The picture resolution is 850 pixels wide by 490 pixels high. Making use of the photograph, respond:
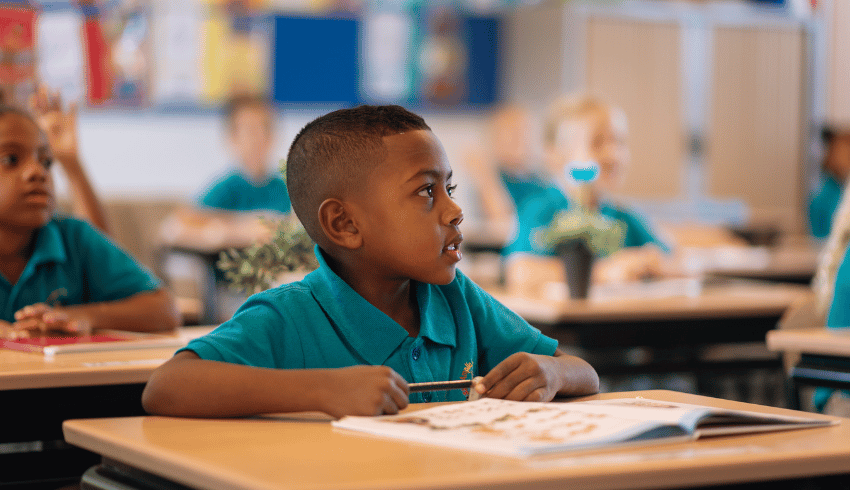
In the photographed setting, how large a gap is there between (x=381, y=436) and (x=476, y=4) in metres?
6.76

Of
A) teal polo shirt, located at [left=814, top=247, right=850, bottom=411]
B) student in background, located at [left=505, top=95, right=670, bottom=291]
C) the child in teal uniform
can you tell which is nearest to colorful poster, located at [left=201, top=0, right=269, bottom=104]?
student in background, located at [left=505, top=95, right=670, bottom=291]

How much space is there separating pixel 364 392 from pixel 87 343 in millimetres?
970

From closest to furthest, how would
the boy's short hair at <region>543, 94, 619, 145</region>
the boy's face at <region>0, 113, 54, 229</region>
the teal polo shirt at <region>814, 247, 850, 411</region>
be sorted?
the boy's face at <region>0, 113, 54, 229</region> → the teal polo shirt at <region>814, 247, 850, 411</region> → the boy's short hair at <region>543, 94, 619, 145</region>

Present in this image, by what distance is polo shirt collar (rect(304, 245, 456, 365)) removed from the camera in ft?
4.52

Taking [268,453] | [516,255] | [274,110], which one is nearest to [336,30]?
[274,110]

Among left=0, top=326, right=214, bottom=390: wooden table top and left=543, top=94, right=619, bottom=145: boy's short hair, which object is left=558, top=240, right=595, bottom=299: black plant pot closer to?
left=543, top=94, right=619, bottom=145: boy's short hair

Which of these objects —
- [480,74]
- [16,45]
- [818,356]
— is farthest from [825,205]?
[16,45]

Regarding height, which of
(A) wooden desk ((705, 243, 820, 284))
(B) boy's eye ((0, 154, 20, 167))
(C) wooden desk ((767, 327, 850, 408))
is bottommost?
(A) wooden desk ((705, 243, 820, 284))

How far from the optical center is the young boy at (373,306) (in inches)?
49.7

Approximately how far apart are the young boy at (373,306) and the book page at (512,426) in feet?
0.35

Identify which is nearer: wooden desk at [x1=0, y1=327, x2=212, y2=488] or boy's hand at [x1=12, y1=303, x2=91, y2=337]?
wooden desk at [x1=0, y1=327, x2=212, y2=488]

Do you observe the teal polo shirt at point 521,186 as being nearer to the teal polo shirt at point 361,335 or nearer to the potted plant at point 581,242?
the potted plant at point 581,242

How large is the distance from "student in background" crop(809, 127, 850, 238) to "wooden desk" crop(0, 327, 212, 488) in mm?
6516

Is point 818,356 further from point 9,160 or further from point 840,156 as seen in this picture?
point 840,156
